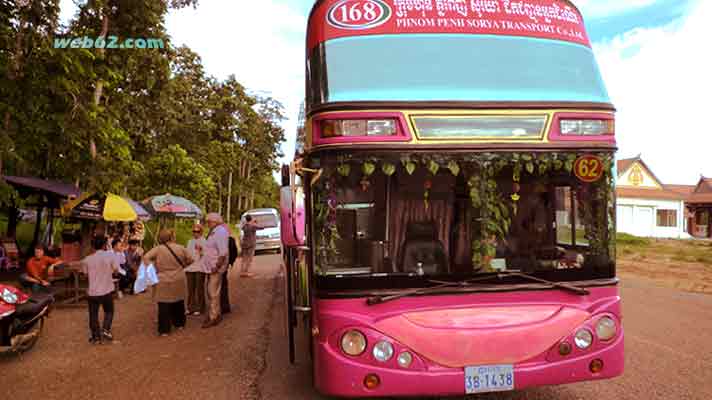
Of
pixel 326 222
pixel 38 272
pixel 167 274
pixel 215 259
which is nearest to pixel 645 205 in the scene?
pixel 215 259

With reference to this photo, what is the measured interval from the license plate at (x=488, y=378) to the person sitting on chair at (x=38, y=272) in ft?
27.6

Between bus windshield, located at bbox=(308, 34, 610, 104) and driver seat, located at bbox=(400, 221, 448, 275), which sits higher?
bus windshield, located at bbox=(308, 34, 610, 104)

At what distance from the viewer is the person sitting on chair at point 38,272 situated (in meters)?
9.57

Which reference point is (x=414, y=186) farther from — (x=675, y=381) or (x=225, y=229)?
(x=225, y=229)

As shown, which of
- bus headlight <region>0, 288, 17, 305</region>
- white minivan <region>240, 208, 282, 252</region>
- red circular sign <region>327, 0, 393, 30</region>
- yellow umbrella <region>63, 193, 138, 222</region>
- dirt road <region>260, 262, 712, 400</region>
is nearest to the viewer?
red circular sign <region>327, 0, 393, 30</region>

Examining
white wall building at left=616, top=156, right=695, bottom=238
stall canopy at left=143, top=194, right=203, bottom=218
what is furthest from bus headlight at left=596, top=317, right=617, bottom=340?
white wall building at left=616, top=156, right=695, bottom=238

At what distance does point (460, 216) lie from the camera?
4.26 m

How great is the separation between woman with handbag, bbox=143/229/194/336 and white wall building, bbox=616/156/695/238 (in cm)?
3514

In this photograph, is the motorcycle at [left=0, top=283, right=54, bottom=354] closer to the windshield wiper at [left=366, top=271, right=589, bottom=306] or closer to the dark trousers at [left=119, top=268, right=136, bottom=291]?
the windshield wiper at [left=366, top=271, right=589, bottom=306]

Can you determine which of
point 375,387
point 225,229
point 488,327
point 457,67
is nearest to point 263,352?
point 225,229

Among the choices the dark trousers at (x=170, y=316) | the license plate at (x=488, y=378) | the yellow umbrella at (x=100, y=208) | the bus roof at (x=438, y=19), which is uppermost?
the bus roof at (x=438, y=19)

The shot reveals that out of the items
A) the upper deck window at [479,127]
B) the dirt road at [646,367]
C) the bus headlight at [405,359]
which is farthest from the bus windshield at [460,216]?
the dirt road at [646,367]

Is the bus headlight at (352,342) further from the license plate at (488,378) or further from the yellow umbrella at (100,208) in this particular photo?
the yellow umbrella at (100,208)

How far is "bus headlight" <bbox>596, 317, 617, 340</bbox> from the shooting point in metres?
4.12
